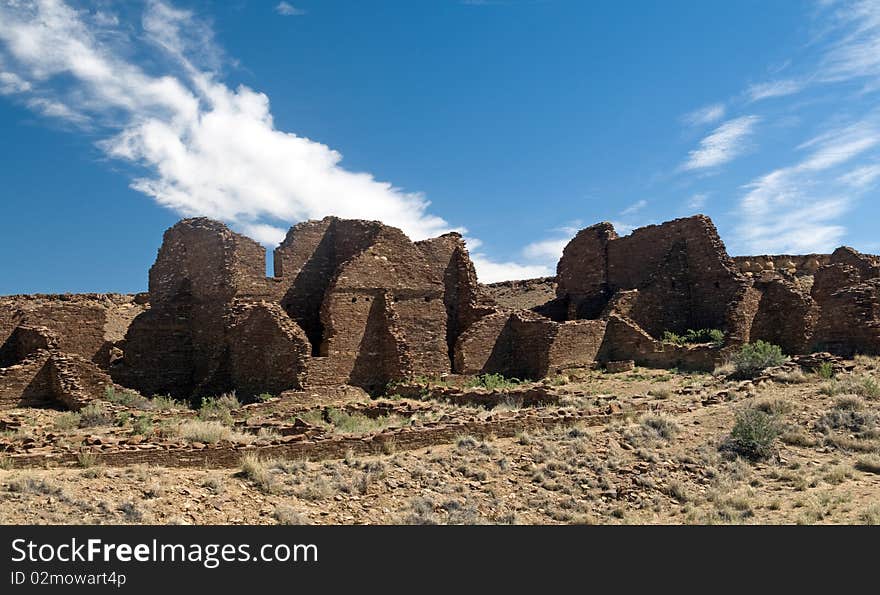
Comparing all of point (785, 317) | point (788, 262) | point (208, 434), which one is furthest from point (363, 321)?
point (788, 262)

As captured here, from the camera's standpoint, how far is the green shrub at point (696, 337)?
23.4m

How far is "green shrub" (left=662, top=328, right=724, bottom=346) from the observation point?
2336 centimetres

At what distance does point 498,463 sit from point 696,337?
541 inches

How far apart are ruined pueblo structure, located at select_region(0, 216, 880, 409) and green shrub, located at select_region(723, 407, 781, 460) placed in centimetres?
627

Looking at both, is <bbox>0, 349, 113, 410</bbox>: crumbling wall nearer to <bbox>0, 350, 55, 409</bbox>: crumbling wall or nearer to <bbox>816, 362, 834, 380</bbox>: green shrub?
<bbox>0, 350, 55, 409</bbox>: crumbling wall

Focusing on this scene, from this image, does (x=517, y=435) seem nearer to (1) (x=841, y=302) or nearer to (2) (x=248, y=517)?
(2) (x=248, y=517)

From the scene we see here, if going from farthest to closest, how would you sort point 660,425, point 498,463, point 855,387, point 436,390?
point 436,390, point 855,387, point 660,425, point 498,463

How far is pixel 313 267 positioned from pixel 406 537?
15.5m

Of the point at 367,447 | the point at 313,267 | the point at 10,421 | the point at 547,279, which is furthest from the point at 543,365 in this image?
the point at 547,279

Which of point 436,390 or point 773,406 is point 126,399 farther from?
point 773,406

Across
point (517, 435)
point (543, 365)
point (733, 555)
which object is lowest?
point (733, 555)

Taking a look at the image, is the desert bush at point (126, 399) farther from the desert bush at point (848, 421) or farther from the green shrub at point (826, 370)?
the green shrub at point (826, 370)

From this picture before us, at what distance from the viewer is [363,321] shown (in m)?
20.9

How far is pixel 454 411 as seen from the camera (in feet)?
55.6
